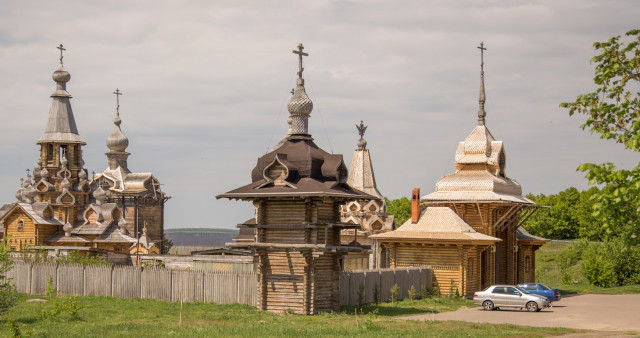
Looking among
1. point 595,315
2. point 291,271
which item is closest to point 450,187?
point 595,315

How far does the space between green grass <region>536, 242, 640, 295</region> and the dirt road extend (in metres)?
9.17

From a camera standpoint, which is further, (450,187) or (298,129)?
(450,187)

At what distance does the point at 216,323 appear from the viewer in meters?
30.1

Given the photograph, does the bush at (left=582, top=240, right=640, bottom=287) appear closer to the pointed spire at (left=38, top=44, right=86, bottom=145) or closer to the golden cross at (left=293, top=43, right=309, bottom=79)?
the golden cross at (left=293, top=43, right=309, bottom=79)

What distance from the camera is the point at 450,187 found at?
49969 millimetres

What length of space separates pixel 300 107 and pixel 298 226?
17.2ft

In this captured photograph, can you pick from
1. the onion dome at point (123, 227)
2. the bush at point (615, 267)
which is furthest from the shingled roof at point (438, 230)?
the onion dome at point (123, 227)

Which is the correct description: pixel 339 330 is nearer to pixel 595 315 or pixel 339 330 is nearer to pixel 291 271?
pixel 291 271

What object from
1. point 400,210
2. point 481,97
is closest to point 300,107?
point 481,97

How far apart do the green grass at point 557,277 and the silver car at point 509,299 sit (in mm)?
13604

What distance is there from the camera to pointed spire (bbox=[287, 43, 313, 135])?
35.1m

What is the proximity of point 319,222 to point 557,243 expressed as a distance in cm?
5716

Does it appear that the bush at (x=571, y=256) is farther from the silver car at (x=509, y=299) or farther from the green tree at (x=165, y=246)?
the green tree at (x=165, y=246)

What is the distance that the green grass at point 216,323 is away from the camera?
2683 centimetres
